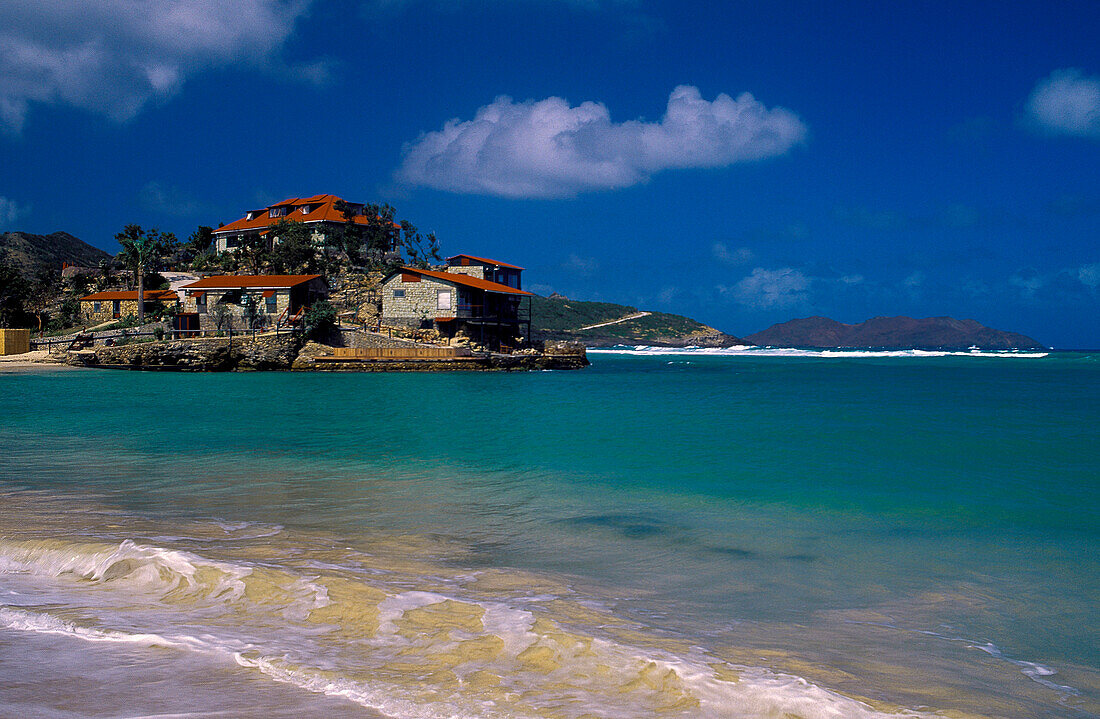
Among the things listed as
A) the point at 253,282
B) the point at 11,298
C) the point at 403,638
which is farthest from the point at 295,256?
the point at 403,638

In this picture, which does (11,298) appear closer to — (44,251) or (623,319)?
(44,251)

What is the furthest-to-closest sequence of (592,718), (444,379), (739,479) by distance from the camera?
(444,379) → (739,479) → (592,718)

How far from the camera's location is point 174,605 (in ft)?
18.4

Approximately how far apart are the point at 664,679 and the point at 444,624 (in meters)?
1.71

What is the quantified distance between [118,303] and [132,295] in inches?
76.1

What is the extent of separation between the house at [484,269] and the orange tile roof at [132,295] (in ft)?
82.8

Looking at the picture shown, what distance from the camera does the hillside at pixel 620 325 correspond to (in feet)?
557

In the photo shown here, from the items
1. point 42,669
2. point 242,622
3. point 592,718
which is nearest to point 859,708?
point 592,718

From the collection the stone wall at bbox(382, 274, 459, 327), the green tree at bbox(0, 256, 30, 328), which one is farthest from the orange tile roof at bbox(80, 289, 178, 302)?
the stone wall at bbox(382, 274, 459, 327)

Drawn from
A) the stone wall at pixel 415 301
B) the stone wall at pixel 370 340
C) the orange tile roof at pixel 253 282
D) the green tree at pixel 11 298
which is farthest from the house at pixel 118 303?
the stone wall at pixel 415 301

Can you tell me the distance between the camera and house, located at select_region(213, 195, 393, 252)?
74.1 meters

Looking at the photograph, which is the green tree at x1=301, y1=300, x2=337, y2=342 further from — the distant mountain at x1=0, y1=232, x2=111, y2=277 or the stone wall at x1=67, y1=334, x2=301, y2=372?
the distant mountain at x1=0, y1=232, x2=111, y2=277

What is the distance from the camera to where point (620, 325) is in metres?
178

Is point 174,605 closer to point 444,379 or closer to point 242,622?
point 242,622
